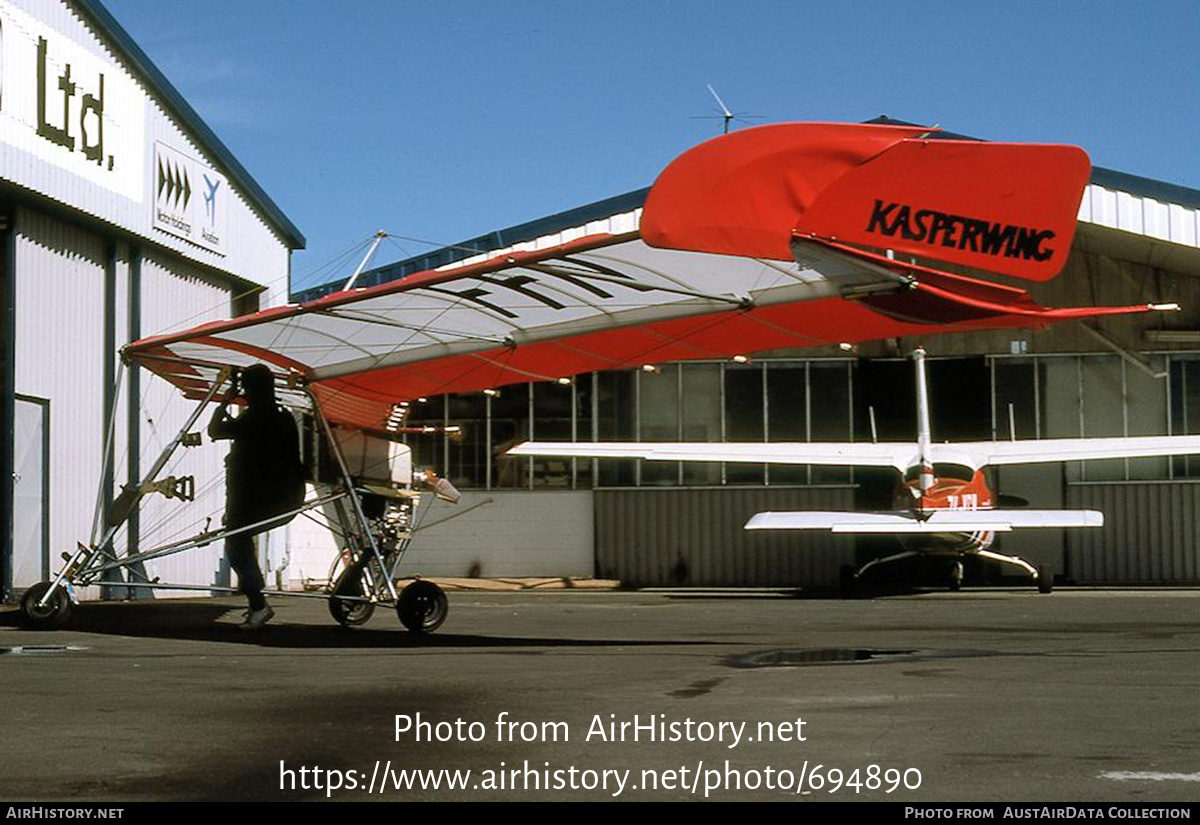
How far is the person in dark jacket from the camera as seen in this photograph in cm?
1034

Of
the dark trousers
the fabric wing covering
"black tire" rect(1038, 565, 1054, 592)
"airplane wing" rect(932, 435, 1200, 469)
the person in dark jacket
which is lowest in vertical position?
"black tire" rect(1038, 565, 1054, 592)

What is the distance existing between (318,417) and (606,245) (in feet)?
10.7

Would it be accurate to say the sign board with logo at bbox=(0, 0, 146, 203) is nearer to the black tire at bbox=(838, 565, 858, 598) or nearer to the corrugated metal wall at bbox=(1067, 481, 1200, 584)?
the black tire at bbox=(838, 565, 858, 598)

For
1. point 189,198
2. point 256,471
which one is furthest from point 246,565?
A: point 189,198

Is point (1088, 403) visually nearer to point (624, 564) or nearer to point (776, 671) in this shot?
point (624, 564)

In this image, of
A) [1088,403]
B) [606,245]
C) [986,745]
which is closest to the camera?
[986,745]

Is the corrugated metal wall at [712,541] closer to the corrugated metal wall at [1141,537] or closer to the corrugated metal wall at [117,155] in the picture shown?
the corrugated metal wall at [1141,537]

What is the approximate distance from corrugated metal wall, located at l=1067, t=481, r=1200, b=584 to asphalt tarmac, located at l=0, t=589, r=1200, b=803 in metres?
14.5

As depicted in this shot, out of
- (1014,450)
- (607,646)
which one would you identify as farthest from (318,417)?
(1014,450)

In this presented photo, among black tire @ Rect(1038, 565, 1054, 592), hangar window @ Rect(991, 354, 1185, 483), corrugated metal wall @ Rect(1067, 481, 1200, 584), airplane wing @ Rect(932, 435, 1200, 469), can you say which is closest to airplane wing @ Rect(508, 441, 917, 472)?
airplane wing @ Rect(932, 435, 1200, 469)

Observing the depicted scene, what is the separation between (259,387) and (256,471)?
579mm

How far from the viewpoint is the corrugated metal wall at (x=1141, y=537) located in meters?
25.2

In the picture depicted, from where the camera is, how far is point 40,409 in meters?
17.1

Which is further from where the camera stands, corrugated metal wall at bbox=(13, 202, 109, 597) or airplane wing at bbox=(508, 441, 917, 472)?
airplane wing at bbox=(508, 441, 917, 472)
